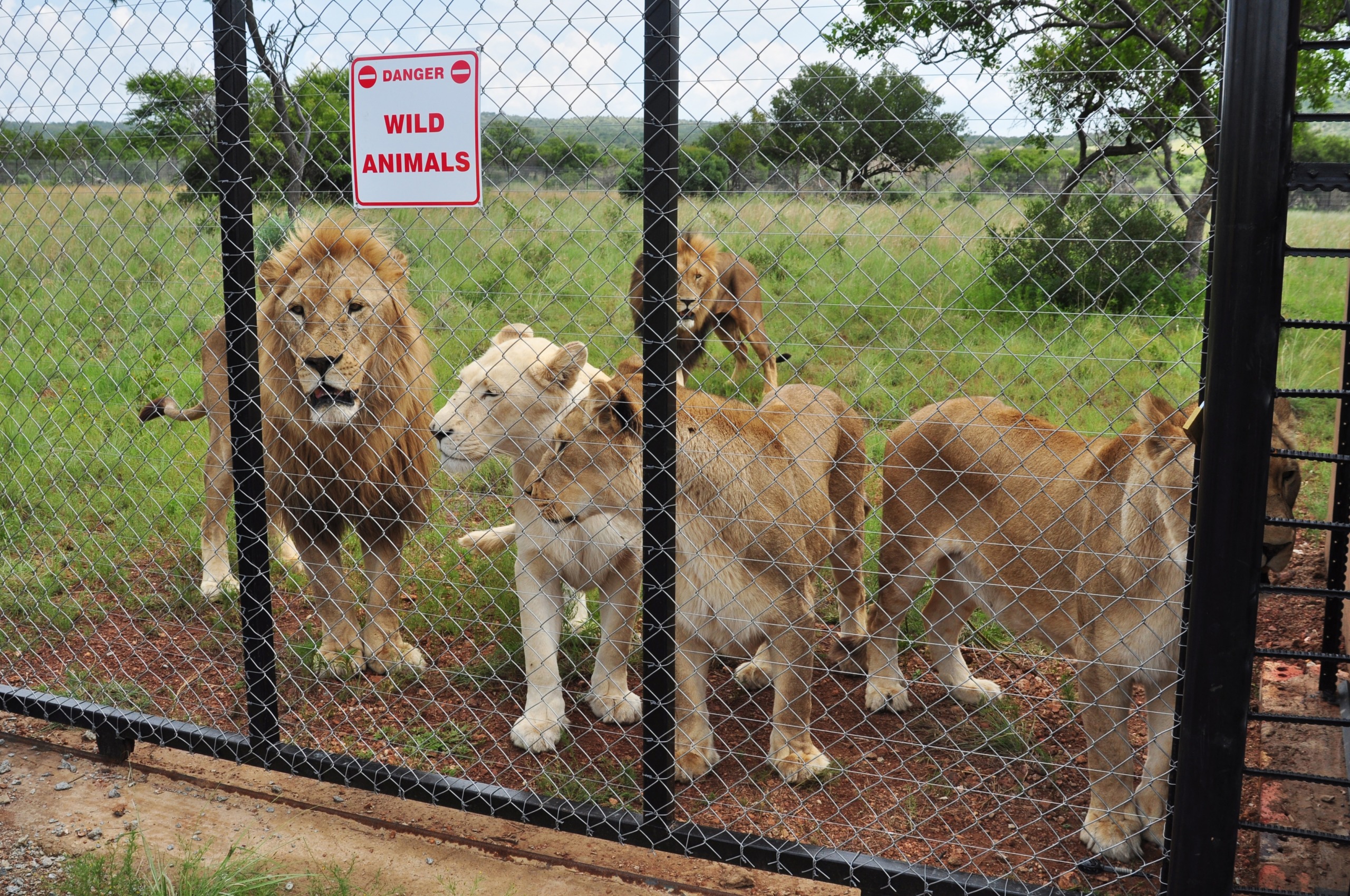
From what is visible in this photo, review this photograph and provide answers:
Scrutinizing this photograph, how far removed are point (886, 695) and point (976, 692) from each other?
0.36 m

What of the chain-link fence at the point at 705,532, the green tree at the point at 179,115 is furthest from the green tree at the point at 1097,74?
the green tree at the point at 179,115

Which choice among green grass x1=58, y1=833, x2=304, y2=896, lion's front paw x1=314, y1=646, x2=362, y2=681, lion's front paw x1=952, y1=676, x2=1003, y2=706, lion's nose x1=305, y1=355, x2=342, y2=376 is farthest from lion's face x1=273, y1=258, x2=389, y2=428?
lion's front paw x1=952, y1=676, x2=1003, y2=706

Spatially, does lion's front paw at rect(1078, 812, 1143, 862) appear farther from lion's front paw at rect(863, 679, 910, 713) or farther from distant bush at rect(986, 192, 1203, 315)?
distant bush at rect(986, 192, 1203, 315)

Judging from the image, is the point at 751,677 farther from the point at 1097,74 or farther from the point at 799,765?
the point at 1097,74

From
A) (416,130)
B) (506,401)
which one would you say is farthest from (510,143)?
(506,401)

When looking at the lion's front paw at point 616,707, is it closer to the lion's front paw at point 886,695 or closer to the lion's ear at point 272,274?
the lion's front paw at point 886,695

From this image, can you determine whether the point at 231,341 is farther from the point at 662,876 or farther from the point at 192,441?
the point at 192,441

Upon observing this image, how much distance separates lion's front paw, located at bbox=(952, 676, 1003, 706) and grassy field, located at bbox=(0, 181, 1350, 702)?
123 cm

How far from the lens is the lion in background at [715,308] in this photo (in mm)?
6809

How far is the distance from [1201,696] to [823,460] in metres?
1.92

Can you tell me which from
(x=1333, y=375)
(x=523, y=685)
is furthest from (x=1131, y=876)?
(x=1333, y=375)

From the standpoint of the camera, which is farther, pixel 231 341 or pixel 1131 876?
pixel 231 341

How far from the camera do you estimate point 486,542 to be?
4625mm

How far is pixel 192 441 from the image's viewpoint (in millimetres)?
6781
